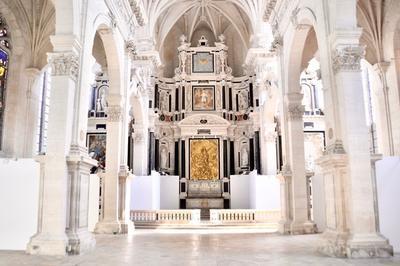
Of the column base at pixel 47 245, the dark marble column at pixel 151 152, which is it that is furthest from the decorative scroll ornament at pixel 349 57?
the dark marble column at pixel 151 152

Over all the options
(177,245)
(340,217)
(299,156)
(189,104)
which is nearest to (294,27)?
(299,156)

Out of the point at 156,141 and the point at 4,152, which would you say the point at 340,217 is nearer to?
the point at 4,152

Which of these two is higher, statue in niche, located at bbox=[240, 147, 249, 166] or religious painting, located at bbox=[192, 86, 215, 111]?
religious painting, located at bbox=[192, 86, 215, 111]

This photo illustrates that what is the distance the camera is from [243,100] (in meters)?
26.4

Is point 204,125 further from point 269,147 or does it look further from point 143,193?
point 143,193

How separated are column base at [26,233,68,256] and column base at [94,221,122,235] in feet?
14.4

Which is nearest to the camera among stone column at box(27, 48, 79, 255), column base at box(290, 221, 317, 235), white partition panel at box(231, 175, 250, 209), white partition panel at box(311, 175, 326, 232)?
stone column at box(27, 48, 79, 255)

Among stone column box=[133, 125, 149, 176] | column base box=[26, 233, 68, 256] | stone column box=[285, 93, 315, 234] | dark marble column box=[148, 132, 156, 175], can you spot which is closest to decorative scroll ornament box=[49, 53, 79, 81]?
column base box=[26, 233, 68, 256]

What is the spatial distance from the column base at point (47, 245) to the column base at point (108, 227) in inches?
173

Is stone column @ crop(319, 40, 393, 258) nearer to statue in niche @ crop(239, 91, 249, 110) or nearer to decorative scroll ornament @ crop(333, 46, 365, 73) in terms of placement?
decorative scroll ornament @ crop(333, 46, 365, 73)

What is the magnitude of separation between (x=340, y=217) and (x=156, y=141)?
18.1 metres

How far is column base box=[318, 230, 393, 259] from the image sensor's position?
7516 millimetres

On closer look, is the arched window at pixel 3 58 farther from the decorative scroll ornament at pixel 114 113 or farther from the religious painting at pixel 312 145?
the religious painting at pixel 312 145

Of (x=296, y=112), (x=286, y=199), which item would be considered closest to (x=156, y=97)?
(x=296, y=112)
